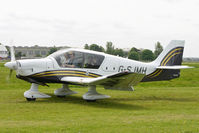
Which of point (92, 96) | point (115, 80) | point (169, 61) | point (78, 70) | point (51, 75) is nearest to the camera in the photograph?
point (115, 80)

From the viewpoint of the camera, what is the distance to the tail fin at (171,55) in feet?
49.9

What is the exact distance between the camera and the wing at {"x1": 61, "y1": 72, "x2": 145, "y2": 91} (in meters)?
11.0

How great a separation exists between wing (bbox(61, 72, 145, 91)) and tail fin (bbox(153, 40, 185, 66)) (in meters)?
3.70

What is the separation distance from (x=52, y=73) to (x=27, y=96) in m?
1.44

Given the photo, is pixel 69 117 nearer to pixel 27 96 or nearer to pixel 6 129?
pixel 6 129

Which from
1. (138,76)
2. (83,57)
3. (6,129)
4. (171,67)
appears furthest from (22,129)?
(171,67)

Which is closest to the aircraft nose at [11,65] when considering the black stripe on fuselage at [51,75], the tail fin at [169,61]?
the black stripe on fuselage at [51,75]

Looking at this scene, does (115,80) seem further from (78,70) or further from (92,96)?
(78,70)

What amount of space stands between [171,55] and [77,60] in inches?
204

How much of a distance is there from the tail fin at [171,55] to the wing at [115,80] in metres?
3.70

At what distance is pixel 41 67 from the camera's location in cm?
1266

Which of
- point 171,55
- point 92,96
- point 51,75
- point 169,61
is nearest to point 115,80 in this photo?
point 92,96

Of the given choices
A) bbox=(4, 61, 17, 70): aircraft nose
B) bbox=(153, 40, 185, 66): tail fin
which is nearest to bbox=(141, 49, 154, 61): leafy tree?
bbox=(153, 40, 185, 66): tail fin

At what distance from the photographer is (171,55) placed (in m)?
15.2
